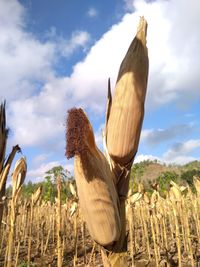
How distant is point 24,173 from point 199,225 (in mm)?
6677

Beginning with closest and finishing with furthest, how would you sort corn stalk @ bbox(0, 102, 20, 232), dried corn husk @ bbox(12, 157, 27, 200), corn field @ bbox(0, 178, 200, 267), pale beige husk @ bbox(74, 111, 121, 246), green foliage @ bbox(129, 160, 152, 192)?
pale beige husk @ bbox(74, 111, 121, 246) < corn stalk @ bbox(0, 102, 20, 232) < dried corn husk @ bbox(12, 157, 27, 200) < corn field @ bbox(0, 178, 200, 267) < green foliage @ bbox(129, 160, 152, 192)

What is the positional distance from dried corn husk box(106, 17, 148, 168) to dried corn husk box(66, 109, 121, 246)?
0.25 feet

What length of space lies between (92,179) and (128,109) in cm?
31

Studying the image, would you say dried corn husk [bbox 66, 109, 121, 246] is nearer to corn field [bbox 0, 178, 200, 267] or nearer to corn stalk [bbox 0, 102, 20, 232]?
corn stalk [bbox 0, 102, 20, 232]

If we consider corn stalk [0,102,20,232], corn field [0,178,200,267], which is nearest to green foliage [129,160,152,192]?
corn field [0,178,200,267]

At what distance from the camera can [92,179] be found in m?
1.16

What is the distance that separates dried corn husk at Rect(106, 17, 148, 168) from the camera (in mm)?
1174

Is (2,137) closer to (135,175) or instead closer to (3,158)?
(3,158)

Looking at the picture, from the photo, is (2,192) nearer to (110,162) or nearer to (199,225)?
(110,162)

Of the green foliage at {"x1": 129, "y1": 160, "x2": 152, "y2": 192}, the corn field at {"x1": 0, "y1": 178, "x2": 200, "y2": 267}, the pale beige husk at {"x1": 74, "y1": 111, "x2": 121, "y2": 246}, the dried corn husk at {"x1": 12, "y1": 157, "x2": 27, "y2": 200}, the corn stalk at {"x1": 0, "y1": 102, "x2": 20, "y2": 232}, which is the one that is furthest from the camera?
the green foliage at {"x1": 129, "y1": 160, "x2": 152, "y2": 192}

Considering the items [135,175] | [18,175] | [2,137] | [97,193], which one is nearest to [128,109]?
[97,193]

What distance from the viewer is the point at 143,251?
335 inches

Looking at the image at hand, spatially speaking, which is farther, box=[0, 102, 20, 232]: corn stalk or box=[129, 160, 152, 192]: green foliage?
box=[129, 160, 152, 192]: green foliage

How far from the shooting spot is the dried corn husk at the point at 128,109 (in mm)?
1174
